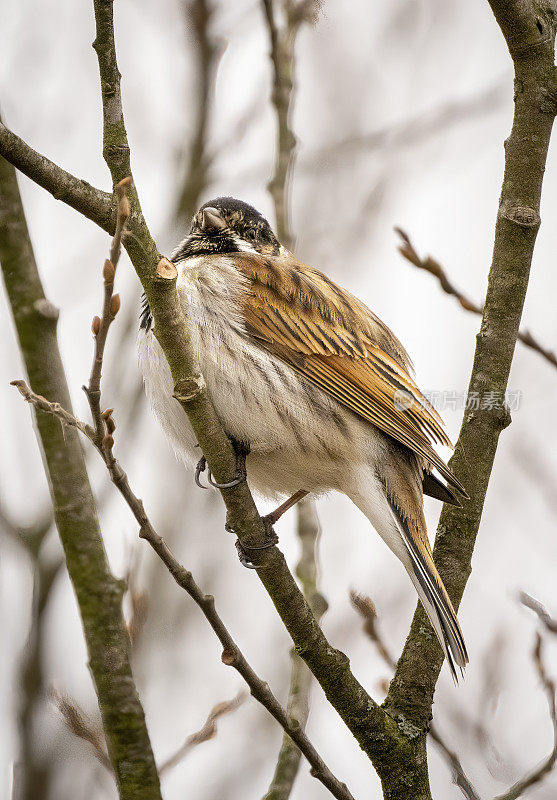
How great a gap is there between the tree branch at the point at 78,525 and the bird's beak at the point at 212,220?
1.39 m

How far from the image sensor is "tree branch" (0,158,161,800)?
122 inches

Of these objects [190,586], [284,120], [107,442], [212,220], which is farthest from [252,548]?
[284,120]

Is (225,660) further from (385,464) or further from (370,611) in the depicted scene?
(385,464)

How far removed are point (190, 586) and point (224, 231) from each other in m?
2.69

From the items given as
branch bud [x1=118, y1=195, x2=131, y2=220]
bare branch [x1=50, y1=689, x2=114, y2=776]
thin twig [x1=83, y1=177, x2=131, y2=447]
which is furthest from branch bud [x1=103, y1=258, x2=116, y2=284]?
bare branch [x1=50, y1=689, x2=114, y2=776]

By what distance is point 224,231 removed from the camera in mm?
5133

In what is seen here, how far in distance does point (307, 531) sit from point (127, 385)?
1373mm

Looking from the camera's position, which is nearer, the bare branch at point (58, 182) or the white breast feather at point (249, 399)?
the bare branch at point (58, 182)

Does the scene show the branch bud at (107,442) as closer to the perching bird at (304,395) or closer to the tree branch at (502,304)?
the perching bird at (304,395)

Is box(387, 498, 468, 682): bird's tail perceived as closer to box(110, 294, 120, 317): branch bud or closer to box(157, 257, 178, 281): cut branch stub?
box(157, 257, 178, 281): cut branch stub

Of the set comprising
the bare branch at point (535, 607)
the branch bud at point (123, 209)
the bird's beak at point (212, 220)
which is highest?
the bird's beak at point (212, 220)

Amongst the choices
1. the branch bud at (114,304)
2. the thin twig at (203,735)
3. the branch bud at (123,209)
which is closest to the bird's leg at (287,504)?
the thin twig at (203,735)

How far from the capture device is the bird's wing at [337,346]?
440cm

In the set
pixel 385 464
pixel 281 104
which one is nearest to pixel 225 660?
pixel 385 464
